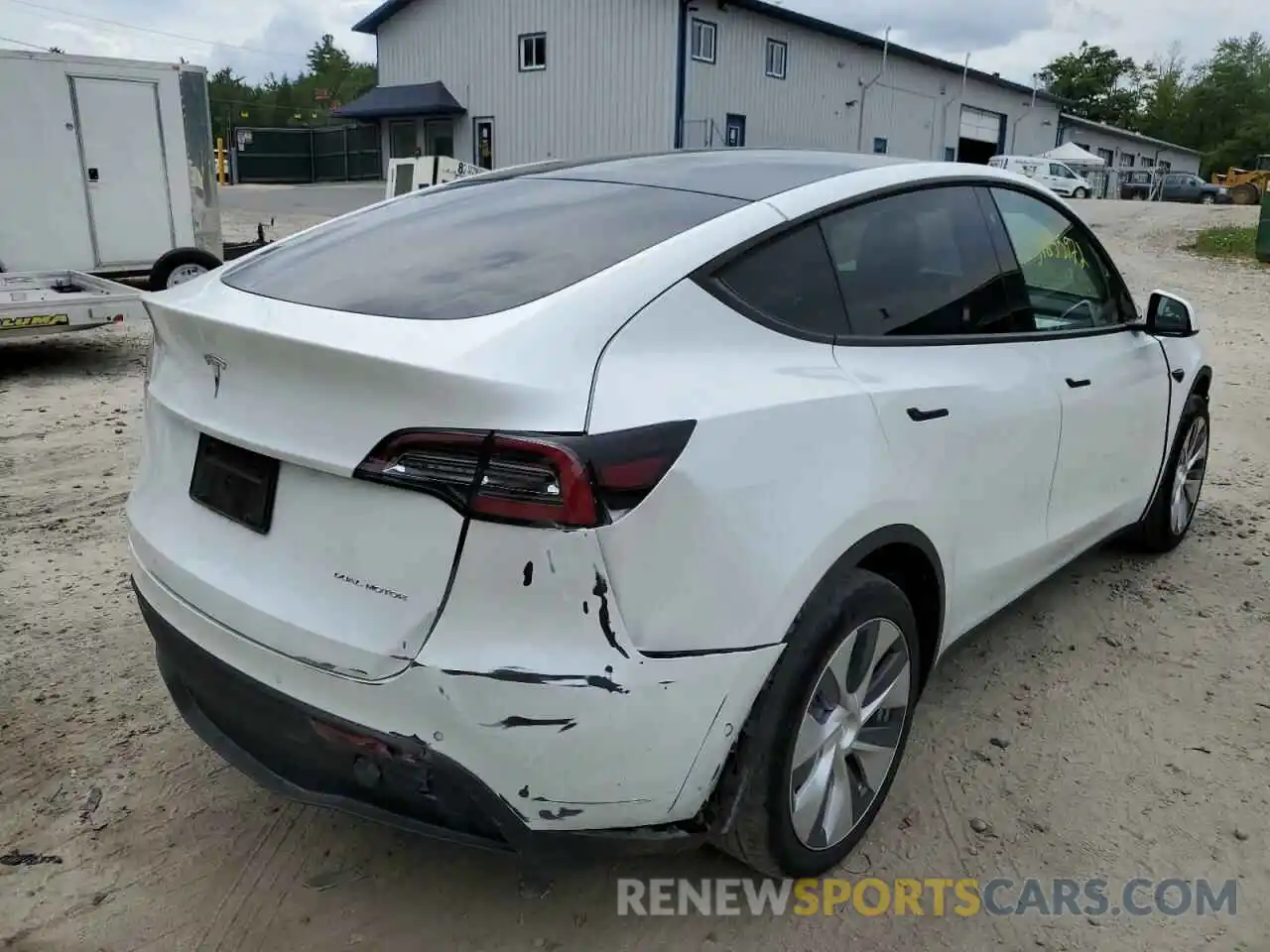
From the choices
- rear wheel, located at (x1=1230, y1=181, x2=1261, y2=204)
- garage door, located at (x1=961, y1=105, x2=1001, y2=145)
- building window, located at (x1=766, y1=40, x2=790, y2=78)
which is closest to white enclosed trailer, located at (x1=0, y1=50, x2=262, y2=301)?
building window, located at (x1=766, y1=40, x2=790, y2=78)

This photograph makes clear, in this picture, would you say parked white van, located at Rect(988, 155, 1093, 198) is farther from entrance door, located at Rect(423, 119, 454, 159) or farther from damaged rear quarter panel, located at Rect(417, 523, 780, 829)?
damaged rear quarter panel, located at Rect(417, 523, 780, 829)

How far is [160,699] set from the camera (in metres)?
3.25

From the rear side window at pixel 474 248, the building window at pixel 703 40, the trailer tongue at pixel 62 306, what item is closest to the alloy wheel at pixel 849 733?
the rear side window at pixel 474 248

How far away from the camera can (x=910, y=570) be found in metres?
2.63

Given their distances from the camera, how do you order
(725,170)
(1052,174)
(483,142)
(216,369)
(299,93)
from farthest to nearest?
(299,93) → (1052,174) → (483,142) → (725,170) → (216,369)

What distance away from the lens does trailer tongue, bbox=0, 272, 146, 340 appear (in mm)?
7840

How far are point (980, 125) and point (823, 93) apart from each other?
1304 cm

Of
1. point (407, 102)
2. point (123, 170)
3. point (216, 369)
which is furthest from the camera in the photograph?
point (407, 102)

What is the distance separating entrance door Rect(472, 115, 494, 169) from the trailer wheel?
2125 cm

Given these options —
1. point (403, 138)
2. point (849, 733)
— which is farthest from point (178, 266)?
point (403, 138)

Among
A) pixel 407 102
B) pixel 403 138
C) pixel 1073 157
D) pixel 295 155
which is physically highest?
pixel 407 102

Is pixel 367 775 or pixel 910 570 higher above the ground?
pixel 910 570

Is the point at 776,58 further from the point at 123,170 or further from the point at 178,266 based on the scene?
the point at 178,266

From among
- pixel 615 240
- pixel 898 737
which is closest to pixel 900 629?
pixel 898 737
